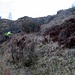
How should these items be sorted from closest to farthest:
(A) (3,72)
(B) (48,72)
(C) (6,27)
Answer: (A) (3,72), (B) (48,72), (C) (6,27)

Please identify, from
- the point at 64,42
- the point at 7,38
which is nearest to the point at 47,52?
the point at 64,42

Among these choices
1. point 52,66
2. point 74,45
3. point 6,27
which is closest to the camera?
point 52,66

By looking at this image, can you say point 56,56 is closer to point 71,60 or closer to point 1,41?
point 71,60

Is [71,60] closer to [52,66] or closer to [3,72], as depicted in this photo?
[52,66]

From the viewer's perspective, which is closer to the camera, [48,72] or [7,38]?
[48,72]

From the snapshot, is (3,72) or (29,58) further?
(29,58)

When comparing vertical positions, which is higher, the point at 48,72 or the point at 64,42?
the point at 64,42

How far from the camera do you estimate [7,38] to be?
19.2 metres

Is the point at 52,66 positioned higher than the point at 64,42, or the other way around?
the point at 64,42

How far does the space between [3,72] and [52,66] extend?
8.42ft

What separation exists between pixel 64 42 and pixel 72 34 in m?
0.69

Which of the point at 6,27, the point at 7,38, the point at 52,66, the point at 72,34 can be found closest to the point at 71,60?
the point at 52,66

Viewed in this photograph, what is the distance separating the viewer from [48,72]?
8.20 meters

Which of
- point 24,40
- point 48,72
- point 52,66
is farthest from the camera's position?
point 24,40
